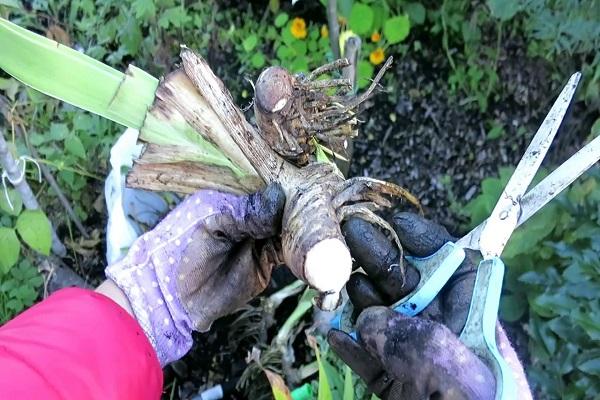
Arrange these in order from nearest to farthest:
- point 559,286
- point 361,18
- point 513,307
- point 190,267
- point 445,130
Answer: point 190,267 < point 559,286 < point 513,307 < point 361,18 < point 445,130

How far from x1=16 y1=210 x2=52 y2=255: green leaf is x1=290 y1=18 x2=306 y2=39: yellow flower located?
813mm

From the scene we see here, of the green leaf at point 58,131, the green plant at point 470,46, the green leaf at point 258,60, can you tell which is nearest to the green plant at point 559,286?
the green plant at point 470,46

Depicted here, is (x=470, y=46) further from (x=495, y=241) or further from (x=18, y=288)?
(x=18, y=288)

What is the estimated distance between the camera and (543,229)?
1.44 meters

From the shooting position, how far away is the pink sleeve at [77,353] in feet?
3.04

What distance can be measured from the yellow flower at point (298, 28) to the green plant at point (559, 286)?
64cm

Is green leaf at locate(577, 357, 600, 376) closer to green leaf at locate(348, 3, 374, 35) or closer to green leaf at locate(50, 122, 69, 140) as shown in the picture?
green leaf at locate(348, 3, 374, 35)

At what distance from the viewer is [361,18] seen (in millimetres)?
1717

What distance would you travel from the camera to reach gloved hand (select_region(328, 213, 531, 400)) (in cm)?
82

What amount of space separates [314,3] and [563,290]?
1011 mm

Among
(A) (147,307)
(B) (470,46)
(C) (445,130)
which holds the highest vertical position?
(B) (470,46)

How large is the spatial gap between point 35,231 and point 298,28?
853 millimetres

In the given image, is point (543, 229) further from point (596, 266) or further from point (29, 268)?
point (29, 268)

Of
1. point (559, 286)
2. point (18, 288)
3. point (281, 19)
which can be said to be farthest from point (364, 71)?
point (18, 288)
